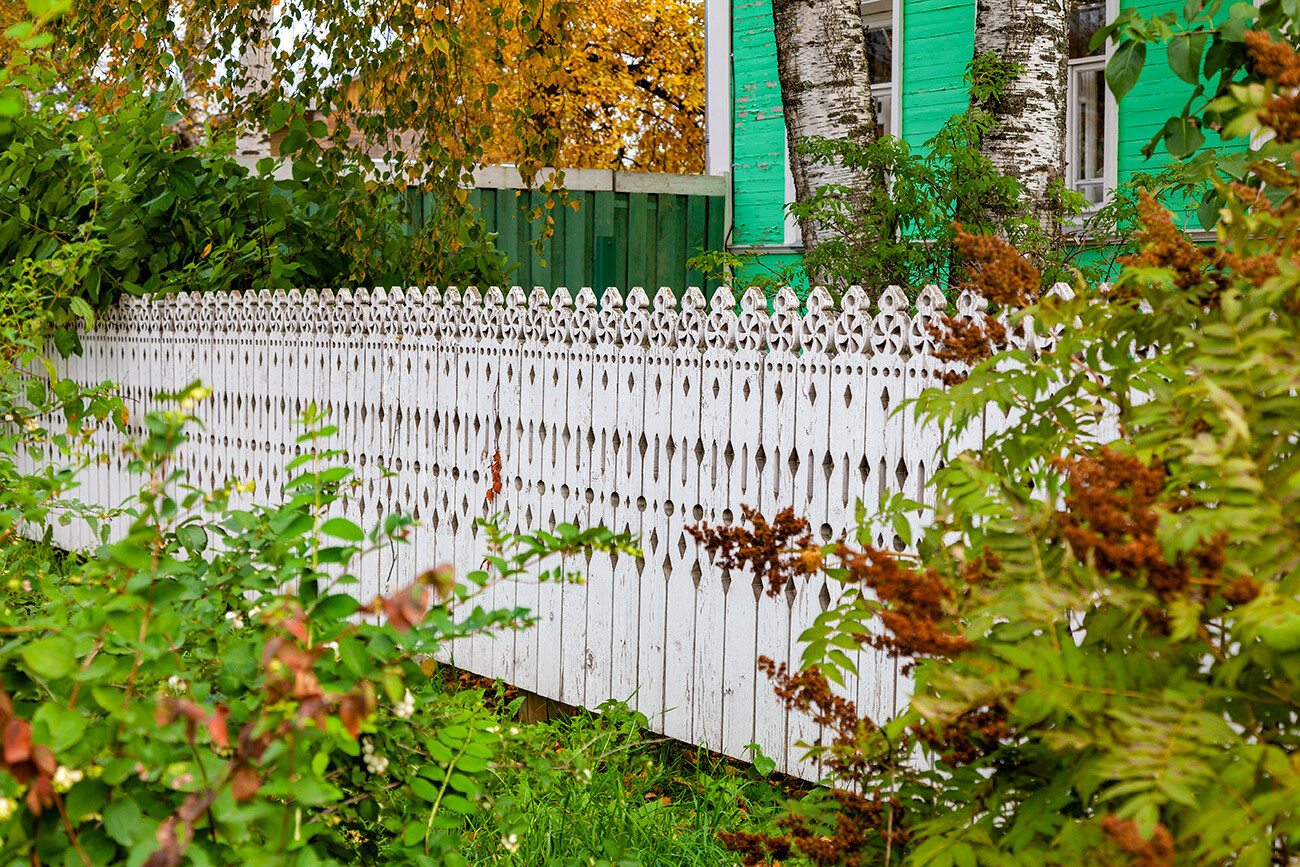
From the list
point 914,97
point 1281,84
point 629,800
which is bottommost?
point 629,800

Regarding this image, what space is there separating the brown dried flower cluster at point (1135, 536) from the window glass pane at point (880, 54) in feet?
29.3

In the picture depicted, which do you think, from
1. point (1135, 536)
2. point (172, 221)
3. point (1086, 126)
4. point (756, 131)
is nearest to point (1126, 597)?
point (1135, 536)

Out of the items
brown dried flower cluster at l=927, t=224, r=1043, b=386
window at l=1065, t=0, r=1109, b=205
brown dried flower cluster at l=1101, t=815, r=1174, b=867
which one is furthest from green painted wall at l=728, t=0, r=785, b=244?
brown dried flower cluster at l=1101, t=815, r=1174, b=867

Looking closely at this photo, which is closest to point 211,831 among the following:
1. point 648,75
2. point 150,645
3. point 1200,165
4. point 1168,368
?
point 150,645

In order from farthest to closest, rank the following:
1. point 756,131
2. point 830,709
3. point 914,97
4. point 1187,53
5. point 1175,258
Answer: point 756,131
point 914,97
point 1187,53
point 830,709
point 1175,258

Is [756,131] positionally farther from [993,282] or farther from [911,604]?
[911,604]

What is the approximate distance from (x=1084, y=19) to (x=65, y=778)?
8904 millimetres

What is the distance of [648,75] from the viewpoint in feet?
68.7

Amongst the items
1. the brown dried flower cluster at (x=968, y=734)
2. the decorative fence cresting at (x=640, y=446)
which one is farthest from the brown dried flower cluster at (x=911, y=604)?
the decorative fence cresting at (x=640, y=446)

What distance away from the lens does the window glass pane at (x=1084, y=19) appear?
8.36 metres

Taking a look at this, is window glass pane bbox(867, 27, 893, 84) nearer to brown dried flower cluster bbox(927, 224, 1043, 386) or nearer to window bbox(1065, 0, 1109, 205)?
window bbox(1065, 0, 1109, 205)

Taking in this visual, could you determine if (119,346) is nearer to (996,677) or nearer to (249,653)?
(249,653)

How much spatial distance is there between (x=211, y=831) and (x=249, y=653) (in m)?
0.27

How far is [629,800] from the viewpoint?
333 centimetres
